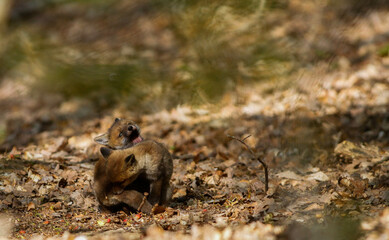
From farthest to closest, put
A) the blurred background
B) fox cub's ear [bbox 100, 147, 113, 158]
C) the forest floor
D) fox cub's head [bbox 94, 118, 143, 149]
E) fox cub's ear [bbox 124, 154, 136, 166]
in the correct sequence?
1. fox cub's head [bbox 94, 118, 143, 149]
2. fox cub's ear [bbox 100, 147, 113, 158]
3. fox cub's ear [bbox 124, 154, 136, 166]
4. the forest floor
5. the blurred background

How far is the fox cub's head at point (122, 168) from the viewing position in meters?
5.48

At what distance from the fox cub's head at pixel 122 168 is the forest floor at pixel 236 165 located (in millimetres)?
494

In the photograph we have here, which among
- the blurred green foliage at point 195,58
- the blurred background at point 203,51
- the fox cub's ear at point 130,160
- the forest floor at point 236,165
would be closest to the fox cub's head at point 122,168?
the fox cub's ear at point 130,160

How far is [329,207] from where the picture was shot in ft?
16.0

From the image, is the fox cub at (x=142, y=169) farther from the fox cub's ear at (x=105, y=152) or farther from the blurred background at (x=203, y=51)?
the blurred background at (x=203, y=51)

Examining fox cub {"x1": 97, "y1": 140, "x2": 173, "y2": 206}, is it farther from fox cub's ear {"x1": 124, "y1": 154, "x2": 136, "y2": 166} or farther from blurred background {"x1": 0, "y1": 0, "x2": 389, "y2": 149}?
blurred background {"x1": 0, "y1": 0, "x2": 389, "y2": 149}

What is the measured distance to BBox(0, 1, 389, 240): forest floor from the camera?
4289 mm

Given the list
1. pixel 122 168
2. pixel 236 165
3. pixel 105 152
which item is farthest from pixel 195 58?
pixel 236 165

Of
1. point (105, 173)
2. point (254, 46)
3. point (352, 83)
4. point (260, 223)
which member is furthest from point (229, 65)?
point (352, 83)

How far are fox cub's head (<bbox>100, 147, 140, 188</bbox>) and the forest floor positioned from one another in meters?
0.49

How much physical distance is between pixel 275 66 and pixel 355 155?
4133 millimetres

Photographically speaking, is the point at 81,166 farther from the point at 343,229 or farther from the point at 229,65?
the point at 343,229

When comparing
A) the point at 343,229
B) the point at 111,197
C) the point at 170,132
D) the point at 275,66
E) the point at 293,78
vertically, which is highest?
the point at 275,66

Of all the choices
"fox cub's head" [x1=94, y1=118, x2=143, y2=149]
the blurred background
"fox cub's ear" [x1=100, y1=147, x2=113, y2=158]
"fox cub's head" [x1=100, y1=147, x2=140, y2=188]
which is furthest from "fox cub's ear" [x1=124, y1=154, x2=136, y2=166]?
the blurred background
